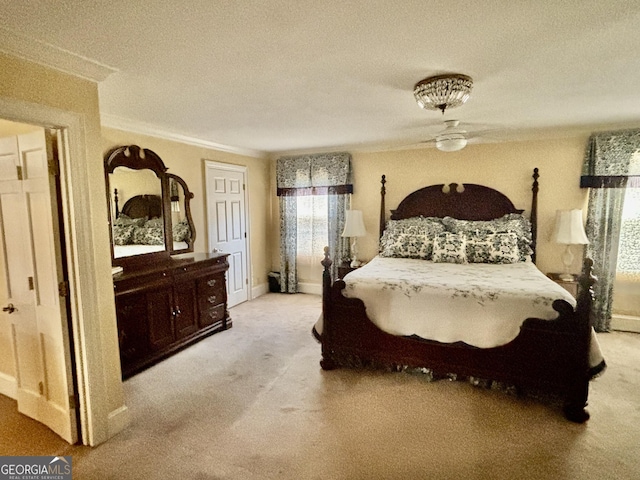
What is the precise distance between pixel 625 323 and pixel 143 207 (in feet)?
17.5

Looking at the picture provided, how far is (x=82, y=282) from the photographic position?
1899 millimetres

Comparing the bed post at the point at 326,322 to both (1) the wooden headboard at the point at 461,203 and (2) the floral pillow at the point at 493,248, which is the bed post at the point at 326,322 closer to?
(2) the floral pillow at the point at 493,248

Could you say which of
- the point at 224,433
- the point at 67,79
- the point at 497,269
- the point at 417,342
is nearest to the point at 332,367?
the point at 417,342

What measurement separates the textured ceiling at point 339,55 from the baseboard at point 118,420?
210 cm

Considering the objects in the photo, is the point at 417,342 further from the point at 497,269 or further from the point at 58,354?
the point at 58,354

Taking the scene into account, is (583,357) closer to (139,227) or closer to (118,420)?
(118,420)

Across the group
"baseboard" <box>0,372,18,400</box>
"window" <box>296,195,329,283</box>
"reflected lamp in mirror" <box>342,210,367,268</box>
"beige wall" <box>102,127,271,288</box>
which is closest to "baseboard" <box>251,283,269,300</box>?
"beige wall" <box>102,127,271,288</box>

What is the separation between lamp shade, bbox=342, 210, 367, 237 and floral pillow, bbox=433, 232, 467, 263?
3.43 feet

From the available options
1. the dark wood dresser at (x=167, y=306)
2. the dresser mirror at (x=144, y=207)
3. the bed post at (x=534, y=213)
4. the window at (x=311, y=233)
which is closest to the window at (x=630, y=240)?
the bed post at (x=534, y=213)

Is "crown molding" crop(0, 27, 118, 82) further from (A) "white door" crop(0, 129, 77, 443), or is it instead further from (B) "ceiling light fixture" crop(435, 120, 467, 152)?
(B) "ceiling light fixture" crop(435, 120, 467, 152)

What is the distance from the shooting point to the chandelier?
2141 millimetres

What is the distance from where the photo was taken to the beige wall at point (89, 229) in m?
1.72

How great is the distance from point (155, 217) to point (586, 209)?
4792mm

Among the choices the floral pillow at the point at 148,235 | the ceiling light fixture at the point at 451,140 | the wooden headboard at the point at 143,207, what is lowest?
the floral pillow at the point at 148,235
